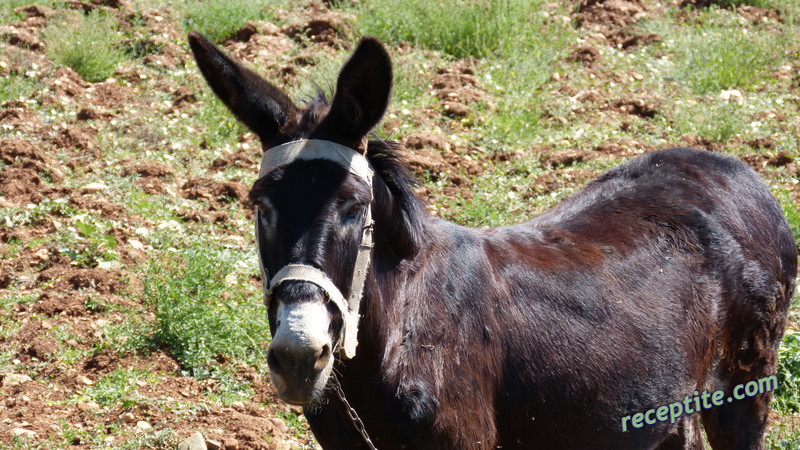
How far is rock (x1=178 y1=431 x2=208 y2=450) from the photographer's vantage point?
4.43 metres

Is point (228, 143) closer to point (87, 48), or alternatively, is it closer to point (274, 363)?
point (87, 48)

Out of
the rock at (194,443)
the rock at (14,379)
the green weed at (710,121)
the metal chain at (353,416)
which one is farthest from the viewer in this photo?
the green weed at (710,121)

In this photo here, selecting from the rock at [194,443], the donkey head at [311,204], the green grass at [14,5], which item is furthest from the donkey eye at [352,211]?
the green grass at [14,5]

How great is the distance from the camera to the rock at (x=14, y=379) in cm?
500

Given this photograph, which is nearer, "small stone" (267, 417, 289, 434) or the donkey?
the donkey

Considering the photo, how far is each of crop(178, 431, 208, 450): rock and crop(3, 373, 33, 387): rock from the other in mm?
1234

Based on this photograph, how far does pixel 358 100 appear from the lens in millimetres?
3115

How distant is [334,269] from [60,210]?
4745 mm

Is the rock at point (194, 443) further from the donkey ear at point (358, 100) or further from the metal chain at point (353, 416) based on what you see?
the donkey ear at point (358, 100)

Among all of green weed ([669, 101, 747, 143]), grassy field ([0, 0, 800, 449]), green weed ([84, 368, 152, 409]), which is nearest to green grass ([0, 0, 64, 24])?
grassy field ([0, 0, 800, 449])

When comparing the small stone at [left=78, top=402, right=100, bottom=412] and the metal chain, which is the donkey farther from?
the small stone at [left=78, top=402, right=100, bottom=412]

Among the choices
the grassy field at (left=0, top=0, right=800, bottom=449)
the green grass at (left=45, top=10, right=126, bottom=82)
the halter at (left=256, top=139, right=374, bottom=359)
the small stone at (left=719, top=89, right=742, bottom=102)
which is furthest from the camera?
the small stone at (left=719, top=89, right=742, bottom=102)

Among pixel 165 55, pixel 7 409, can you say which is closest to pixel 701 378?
pixel 7 409

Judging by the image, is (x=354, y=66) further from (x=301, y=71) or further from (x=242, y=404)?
(x=301, y=71)
